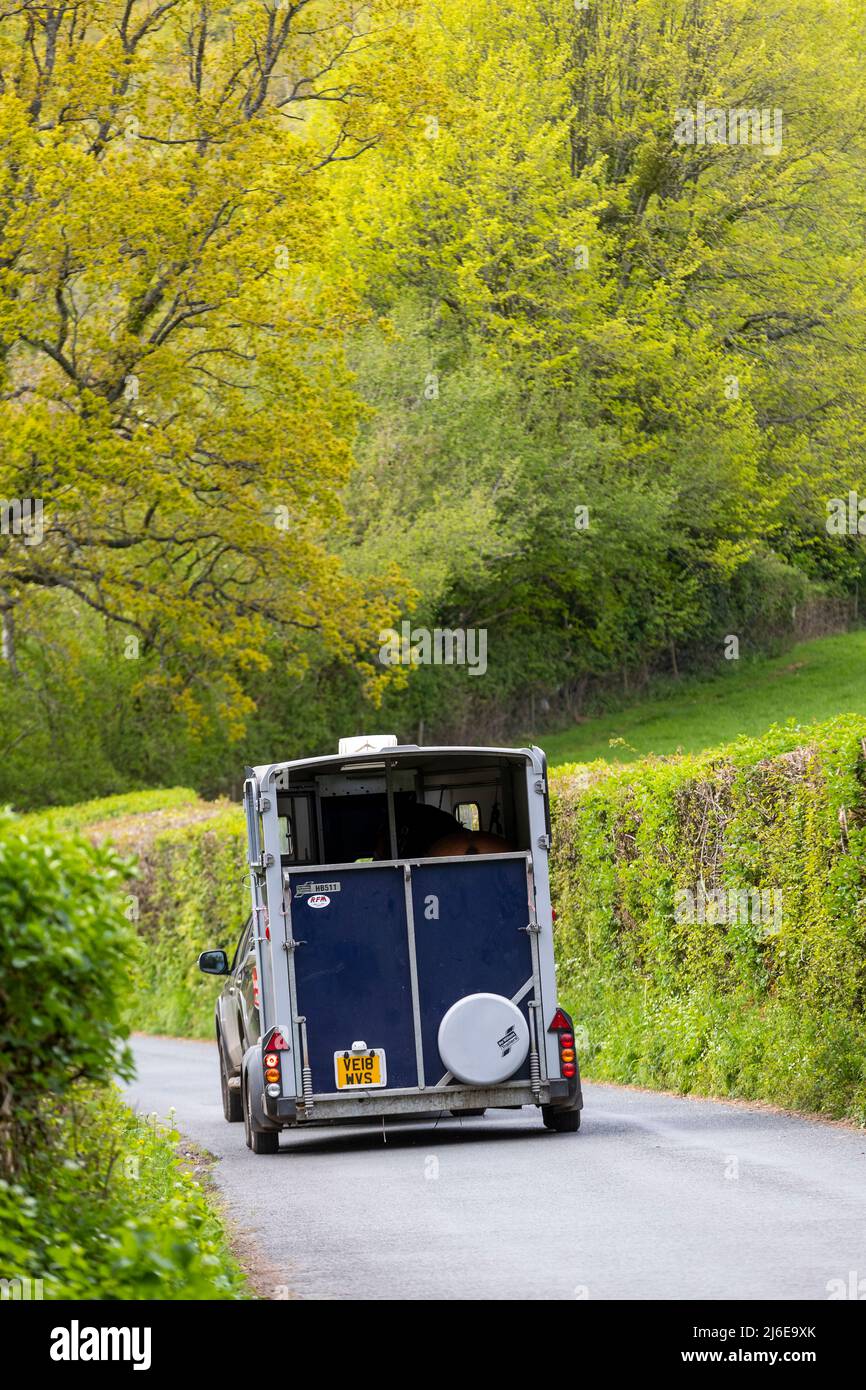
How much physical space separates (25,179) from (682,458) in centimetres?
2457

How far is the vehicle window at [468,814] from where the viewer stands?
51.2 feet

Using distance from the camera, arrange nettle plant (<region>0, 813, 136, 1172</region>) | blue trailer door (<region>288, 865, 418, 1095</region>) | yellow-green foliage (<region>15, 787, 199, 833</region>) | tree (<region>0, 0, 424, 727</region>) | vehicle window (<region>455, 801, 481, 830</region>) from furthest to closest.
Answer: yellow-green foliage (<region>15, 787, 199, 833</region>)
tree (<region>0, 0, 424, 727</region>)
vehicle window (<region>455, 801, 481, 830</region>)
blue trailer door (<region>288, 865, 418, 1095</region>)
nettle plant (<region>0, 813, 136, 1172</region>)

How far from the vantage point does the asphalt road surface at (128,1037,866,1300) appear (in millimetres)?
8367

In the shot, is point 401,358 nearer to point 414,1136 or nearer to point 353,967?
point 414,1136

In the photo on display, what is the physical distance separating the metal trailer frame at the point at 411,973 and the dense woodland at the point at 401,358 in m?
18.1

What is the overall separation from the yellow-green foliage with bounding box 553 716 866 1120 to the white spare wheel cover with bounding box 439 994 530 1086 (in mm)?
2284

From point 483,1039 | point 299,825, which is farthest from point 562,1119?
point 299,825

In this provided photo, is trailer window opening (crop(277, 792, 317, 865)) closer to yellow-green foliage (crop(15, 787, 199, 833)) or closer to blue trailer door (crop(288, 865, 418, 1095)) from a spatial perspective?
blue trailer door (crop(288, 865, 418, 1095))

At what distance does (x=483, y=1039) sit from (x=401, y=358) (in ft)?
117

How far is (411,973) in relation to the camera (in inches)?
544

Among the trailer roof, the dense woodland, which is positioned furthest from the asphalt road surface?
the dense woodland

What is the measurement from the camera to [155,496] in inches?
1323

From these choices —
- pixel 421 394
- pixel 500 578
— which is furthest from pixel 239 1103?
pixel 500 578
